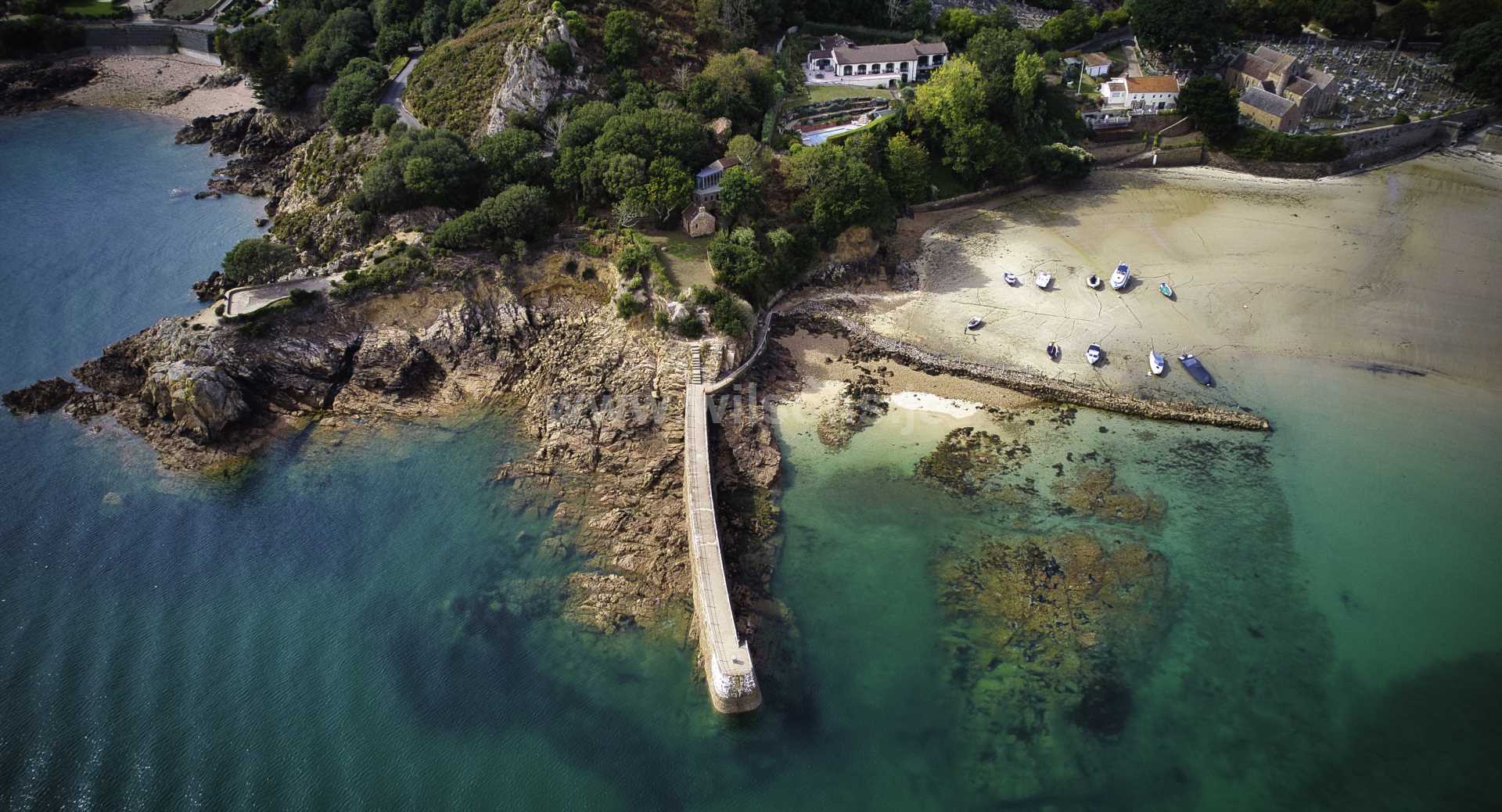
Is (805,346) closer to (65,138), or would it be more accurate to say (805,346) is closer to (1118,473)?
(1118,473)

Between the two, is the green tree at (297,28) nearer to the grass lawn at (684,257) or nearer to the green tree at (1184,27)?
the grass lawn at (684,257)

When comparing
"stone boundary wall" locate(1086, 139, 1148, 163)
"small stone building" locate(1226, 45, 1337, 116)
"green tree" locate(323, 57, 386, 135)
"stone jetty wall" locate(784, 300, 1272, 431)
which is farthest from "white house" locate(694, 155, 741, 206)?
"small stone building" locate(1226, 45, 1337, 116)

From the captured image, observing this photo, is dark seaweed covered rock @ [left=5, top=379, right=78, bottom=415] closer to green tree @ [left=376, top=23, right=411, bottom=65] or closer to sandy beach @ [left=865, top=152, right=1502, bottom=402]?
green tree @ [left=376, top=23, right=411, bottom=65]

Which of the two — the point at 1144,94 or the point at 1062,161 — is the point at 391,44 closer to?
the point at 1062,161

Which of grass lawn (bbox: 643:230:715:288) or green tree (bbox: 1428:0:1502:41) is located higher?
green tree (bbox: 1428:0:1502:41)

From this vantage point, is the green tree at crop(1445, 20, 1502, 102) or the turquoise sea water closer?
the turquoise sea water

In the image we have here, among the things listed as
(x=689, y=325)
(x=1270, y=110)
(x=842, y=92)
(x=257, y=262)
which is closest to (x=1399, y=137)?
(x=1270, y=110)
